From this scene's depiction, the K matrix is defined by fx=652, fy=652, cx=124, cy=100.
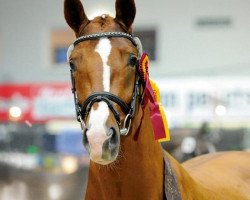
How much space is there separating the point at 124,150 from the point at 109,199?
0.22 meters

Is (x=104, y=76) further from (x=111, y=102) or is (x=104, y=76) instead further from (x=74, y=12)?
(x=74, y=12)

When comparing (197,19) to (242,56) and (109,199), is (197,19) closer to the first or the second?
(242,56)

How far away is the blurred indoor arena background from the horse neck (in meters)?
4.06

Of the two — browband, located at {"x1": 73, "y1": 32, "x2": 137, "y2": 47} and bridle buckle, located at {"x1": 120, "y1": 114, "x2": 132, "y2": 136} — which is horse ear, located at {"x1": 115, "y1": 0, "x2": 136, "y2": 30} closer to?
browband, located at {"x1": 73, "y1": 32, "x2": 137, "y2": 47}

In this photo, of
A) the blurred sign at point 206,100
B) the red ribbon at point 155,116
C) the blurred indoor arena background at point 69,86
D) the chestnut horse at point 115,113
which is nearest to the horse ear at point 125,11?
the chestnut horse at point 115,113

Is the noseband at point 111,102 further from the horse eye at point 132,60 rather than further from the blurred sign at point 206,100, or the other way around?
the blurred sign at point 206,100

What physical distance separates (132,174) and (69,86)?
8.89 m

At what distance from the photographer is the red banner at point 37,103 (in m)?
11.6

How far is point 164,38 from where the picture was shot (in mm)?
15773

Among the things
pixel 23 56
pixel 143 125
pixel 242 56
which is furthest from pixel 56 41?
pixel 143 125

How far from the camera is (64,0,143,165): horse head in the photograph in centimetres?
248

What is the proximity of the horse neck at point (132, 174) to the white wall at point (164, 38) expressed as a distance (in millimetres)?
11854

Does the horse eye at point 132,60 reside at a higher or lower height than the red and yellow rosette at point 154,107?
higher

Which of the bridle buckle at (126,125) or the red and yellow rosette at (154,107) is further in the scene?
the red and yellow rosette at (154,107)
